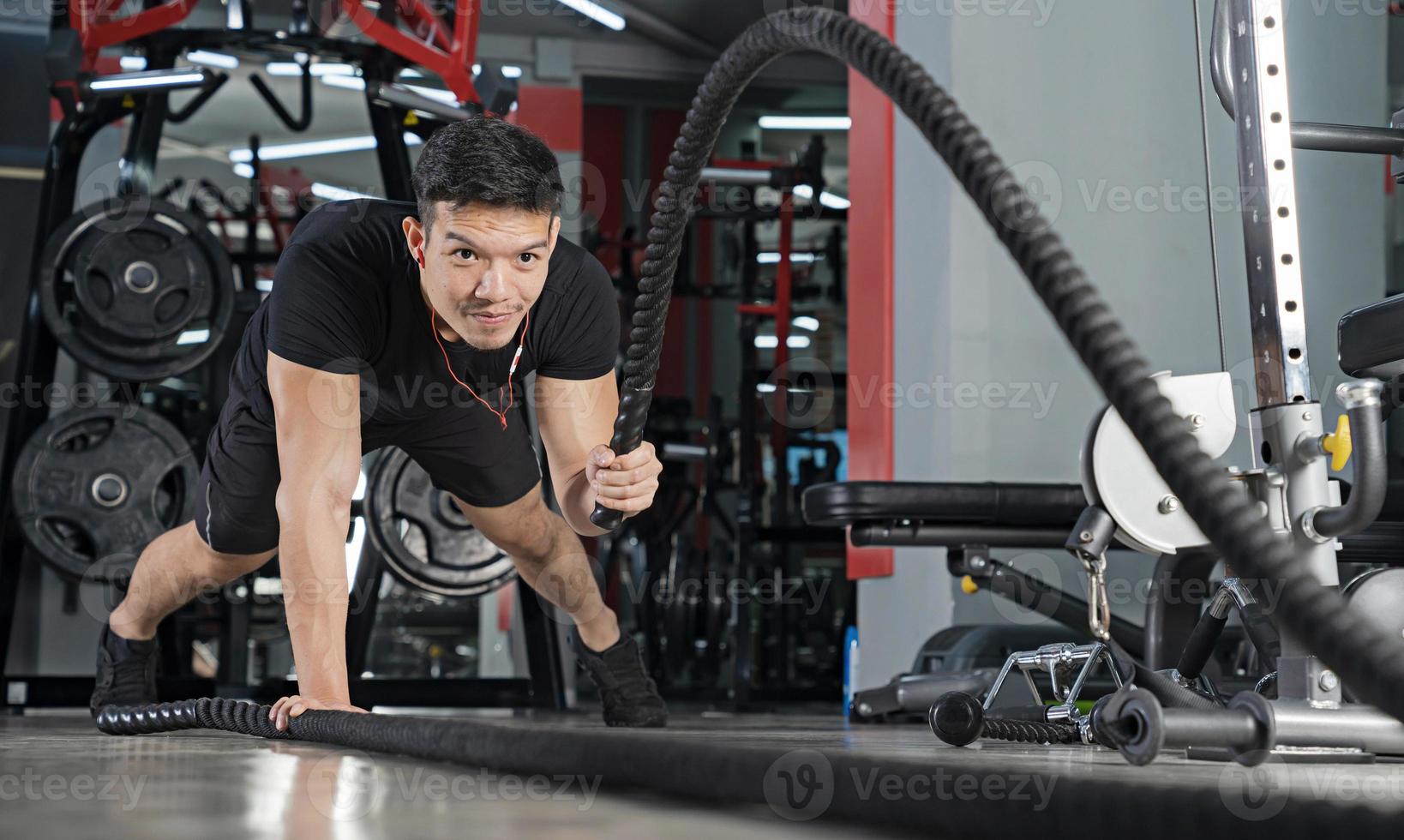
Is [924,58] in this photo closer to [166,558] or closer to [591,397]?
[591,397]

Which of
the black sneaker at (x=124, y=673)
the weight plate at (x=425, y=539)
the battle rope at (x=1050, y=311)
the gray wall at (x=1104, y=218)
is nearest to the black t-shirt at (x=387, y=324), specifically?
the battle rope at (x=1050, y=311)

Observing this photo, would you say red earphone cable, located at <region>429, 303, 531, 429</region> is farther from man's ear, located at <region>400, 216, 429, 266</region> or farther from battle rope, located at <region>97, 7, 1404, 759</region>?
battle rope, located at <region>97, 7, 1404, 759</region>

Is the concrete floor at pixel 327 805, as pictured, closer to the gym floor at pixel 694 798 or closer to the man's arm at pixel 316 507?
the gym floor at pixel 694 798

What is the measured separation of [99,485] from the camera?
374cm

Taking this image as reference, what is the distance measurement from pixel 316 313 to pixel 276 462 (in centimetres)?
41

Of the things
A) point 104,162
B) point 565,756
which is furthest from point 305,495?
point 104,162

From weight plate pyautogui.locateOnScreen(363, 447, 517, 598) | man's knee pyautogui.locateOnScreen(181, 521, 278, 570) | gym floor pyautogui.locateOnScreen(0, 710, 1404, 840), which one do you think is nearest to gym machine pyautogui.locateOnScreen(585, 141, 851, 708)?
weight plate pyautogui.locateOnScreen(363, 447, 517, 598)

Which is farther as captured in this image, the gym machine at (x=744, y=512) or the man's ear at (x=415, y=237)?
the gym machine at (x=744, y=512)

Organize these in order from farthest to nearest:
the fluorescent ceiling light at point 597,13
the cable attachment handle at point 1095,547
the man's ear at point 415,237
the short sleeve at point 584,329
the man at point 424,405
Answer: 1. the fluorescent ceiling light at point 597,13
2. the short sleeve at point 584,329
3. the man's ear at point 415,237
4. the man at point 424,405
5. the cable attachment handle at point 1095,547

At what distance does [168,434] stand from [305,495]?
229 cm

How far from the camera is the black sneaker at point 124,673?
2.46m

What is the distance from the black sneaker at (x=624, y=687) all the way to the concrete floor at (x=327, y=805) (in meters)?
1.33

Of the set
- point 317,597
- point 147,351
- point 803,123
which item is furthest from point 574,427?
point 803,123

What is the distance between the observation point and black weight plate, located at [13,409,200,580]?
12.0ft
